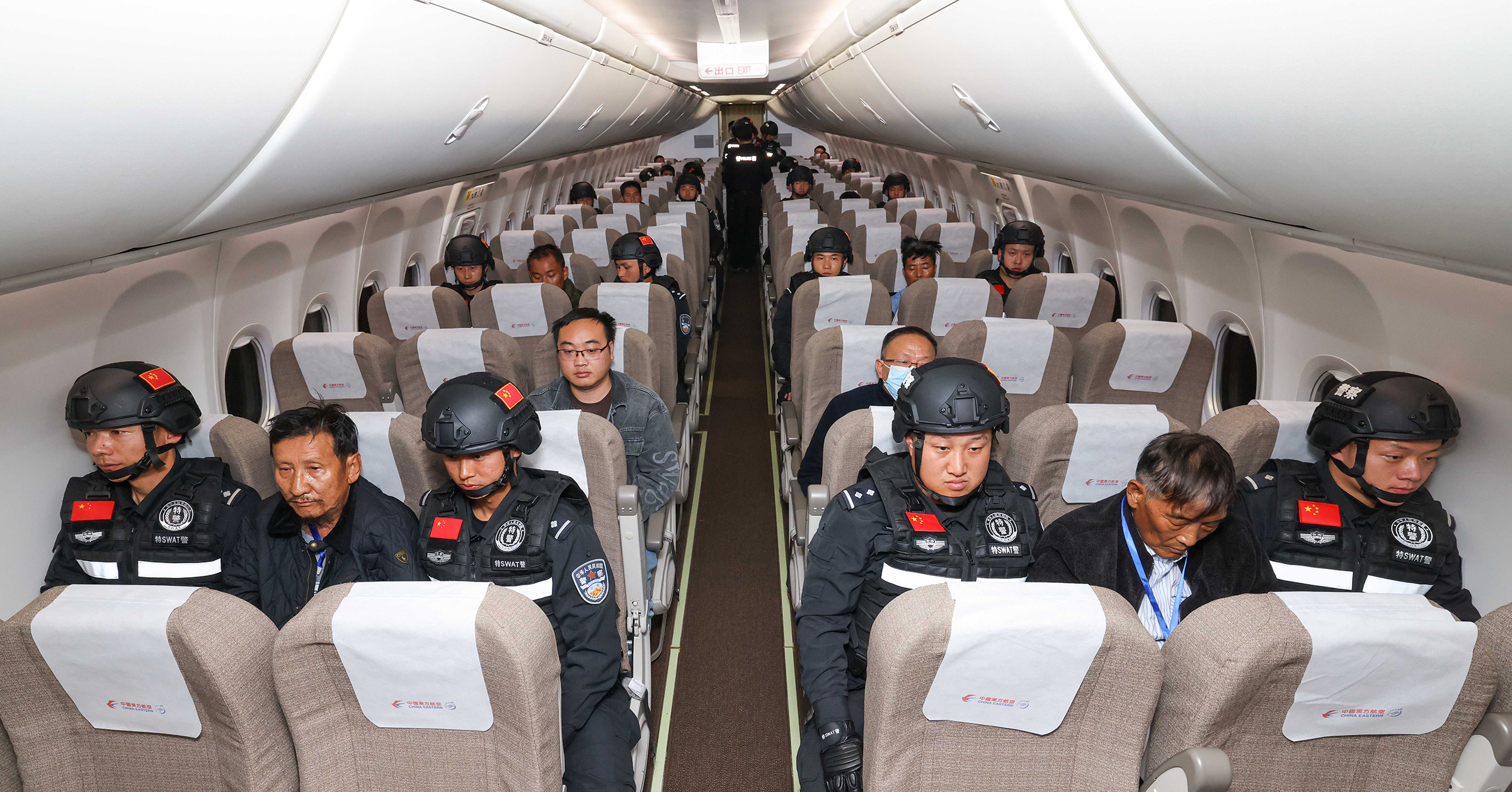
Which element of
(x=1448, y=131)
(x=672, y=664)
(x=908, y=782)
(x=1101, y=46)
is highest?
(x=1101, y=46)

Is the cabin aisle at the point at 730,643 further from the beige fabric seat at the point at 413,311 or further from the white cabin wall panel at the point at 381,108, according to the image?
the white cabin wall panel at the point at 381,108

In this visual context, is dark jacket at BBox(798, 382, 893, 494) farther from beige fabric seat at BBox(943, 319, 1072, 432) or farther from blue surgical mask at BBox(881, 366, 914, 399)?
beige fabric seat at BBox(943, 319, 1072, 432)

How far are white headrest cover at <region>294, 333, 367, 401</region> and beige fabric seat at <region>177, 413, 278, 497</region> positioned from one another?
3.97 feet

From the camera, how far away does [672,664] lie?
Answer: 4.18 metres

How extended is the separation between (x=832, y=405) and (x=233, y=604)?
2.72 m

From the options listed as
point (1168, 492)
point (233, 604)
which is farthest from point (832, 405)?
point (233, 604)

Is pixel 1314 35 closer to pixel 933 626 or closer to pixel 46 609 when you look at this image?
pixel 933 626

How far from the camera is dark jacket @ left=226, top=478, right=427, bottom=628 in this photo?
287cm

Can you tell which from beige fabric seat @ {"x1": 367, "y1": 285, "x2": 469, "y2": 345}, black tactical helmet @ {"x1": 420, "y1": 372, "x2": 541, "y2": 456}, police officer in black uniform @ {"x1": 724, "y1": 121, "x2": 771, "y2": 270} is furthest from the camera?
police officer in black uniform @ {"x1": 724, "y1": 121, "x2": 771, "y2": 270}

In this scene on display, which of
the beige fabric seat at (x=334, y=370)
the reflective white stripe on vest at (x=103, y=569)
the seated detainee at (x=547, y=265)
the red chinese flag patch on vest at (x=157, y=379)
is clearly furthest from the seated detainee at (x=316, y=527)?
the seated detainee at (x=547, y=265)

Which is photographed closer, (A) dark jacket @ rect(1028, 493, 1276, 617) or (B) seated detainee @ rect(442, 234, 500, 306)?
(A) dark jacket @ rect(1028, 493, 1276, 617)

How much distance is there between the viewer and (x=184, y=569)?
314 centimetres

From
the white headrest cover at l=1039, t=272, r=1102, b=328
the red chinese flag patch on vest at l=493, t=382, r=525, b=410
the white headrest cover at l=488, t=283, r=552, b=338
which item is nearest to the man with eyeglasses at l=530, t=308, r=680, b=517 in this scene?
the red chinese flag patch on vest at l=493, t=382, r=525, b=410

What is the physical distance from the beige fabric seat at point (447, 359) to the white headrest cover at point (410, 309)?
131cm
